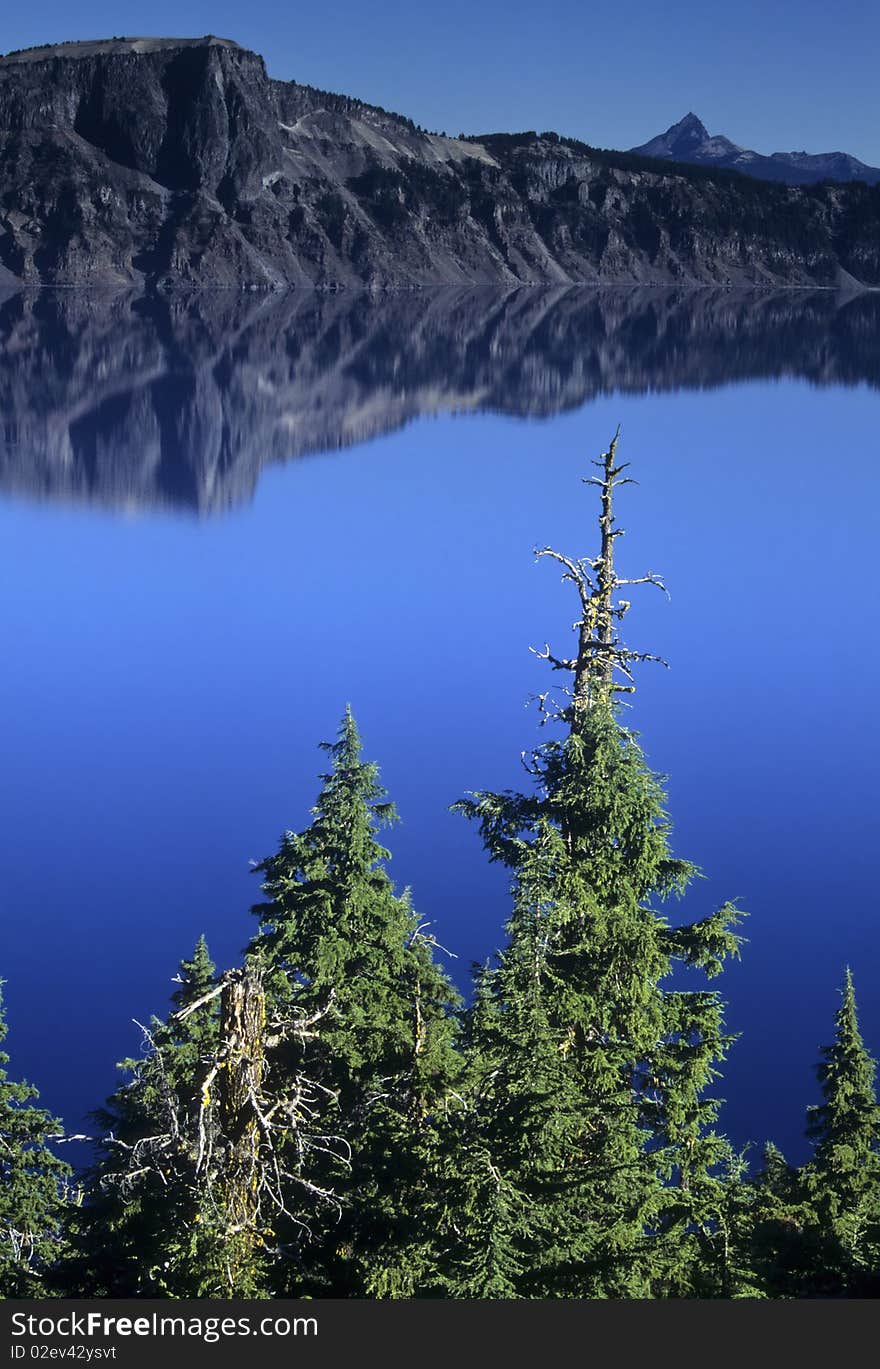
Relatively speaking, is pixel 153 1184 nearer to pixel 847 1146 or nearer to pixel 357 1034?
pixel 357 1034

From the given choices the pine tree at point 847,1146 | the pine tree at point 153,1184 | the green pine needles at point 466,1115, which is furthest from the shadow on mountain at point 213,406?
the pine tree at point 153,1184

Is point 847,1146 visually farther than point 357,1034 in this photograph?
Yes

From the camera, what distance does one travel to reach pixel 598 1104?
1905 cm

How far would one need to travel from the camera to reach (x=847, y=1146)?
23516mm

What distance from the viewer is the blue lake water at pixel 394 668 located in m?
42.7

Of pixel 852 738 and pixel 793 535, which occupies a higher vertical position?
pixel 793 535

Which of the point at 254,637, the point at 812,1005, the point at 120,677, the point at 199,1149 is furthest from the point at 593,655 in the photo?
the point at 254,637

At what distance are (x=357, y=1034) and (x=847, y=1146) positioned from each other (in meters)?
7.39

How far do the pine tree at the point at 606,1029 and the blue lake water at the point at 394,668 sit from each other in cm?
1298

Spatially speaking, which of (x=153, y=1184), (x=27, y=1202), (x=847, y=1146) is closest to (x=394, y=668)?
(x=847, y=1146)

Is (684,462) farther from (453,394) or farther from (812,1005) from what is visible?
(812,1005)

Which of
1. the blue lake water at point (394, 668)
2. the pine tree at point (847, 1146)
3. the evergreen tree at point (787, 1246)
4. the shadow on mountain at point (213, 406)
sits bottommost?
the evergreen tree at point (787, 1246)

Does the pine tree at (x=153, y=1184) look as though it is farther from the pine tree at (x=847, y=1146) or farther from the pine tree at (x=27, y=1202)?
the pine tree at (x=847, y=1146)

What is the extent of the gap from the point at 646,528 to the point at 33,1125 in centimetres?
8519
